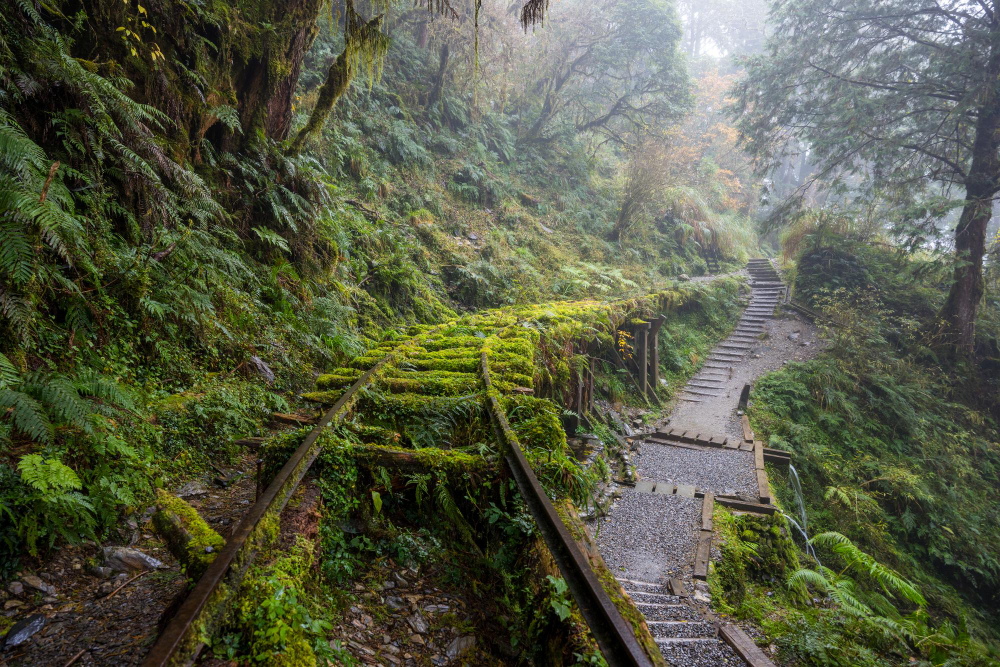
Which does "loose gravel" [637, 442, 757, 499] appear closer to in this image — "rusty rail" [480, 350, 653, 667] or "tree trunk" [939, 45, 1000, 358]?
"rusty rail" [480, 350, 653, 667]

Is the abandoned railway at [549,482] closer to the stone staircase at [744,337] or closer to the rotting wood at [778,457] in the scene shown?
the rotting wood at [778,457]

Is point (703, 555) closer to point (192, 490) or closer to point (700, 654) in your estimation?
point (700, 654)

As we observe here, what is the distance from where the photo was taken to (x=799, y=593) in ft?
18.7

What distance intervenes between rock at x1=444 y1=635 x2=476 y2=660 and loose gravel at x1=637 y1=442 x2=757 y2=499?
6.42 meters

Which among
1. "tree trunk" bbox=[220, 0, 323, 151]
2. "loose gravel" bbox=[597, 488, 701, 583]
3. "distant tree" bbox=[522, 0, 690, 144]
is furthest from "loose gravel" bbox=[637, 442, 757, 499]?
"distant tree" bbox=[522, 0, 690, 144]

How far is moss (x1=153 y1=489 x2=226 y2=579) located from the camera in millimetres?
1951

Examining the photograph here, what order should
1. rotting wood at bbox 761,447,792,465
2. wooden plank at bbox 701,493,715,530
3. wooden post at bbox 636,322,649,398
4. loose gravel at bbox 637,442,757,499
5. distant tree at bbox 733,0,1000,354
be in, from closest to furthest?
wooden plank at bbox 701,493,715,530 → loose gravel at bbox 637,442,757,499 → rotting wood at bbox 761,447,792,465 → wooden post at bbox 636,322,649,398 → distant tree at bbox 733,0,1000,354

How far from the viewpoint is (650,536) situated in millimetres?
6004

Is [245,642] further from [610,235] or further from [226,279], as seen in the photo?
[610,235]

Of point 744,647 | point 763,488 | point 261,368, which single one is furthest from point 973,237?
point 261,368

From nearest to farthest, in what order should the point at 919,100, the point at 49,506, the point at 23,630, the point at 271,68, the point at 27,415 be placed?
the point at 23,630 < the point at 49,506 < the point at 27,415 < the point at 271,68 < the point at 919,100

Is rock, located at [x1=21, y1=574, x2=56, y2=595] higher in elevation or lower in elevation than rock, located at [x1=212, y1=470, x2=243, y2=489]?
lower

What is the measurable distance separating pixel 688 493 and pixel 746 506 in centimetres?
83

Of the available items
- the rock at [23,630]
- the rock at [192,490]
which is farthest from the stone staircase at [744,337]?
the rock at [23,630]
